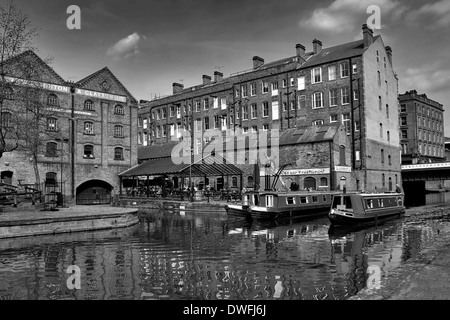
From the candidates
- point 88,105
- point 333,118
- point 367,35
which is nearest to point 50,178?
point 88,105

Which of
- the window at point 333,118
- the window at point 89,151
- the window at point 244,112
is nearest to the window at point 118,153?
the window at point 89,151

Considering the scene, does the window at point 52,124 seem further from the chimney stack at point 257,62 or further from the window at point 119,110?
the chimney stack at point 257,62

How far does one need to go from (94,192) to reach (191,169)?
394 inches

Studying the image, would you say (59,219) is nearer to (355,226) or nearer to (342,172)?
(355,226)

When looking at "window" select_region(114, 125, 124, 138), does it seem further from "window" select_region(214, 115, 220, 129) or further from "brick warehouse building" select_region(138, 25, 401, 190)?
"window" select_region(214, 115, 220, 129)

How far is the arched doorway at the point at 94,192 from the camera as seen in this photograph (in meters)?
34.7

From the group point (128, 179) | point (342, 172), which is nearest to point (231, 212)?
point (342, 172)

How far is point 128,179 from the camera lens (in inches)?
1598

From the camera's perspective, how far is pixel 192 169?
34.0m

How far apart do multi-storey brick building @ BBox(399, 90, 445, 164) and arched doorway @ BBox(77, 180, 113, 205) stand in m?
46.0

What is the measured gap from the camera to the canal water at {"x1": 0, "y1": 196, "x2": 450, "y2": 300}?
864cm

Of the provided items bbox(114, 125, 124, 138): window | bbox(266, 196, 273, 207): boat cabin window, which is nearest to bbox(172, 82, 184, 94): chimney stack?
bbox(114, 125, 124, 138): window

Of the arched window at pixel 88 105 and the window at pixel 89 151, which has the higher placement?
the arched window at pixel 88 105

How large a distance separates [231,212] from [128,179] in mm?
19495
